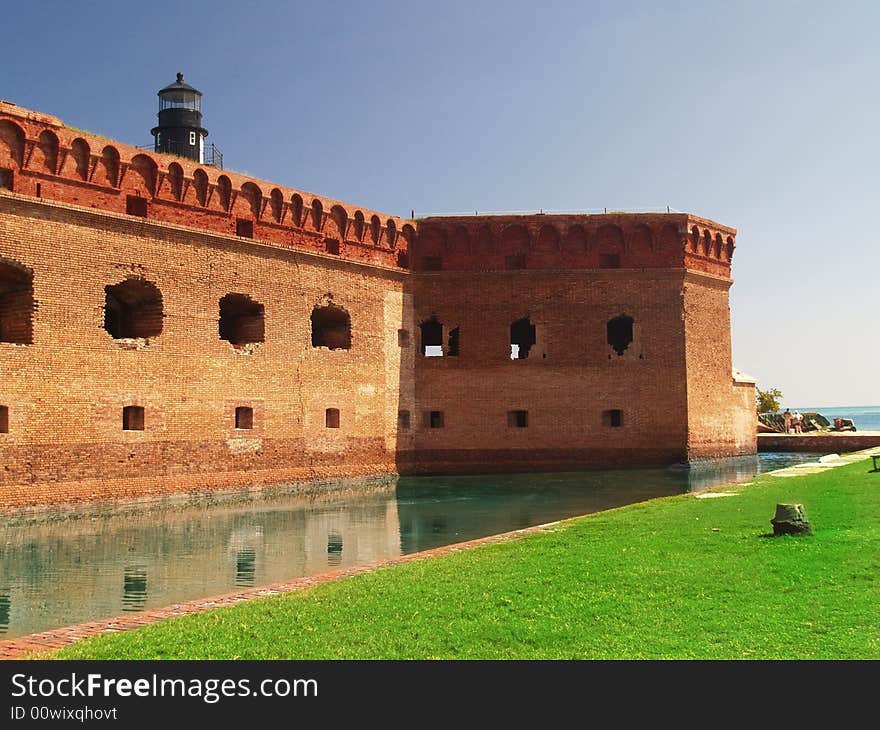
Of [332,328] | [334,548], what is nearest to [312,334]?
[332,328]

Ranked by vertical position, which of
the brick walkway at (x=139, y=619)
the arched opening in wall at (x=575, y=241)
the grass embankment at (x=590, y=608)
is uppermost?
the arched opening in wall at (x=575, y=241)

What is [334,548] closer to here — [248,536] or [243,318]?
[248,536]

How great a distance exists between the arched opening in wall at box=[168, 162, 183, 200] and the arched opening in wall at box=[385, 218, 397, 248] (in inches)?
266

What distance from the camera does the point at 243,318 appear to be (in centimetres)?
2117

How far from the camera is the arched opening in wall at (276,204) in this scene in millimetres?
21331

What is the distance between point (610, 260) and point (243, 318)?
11219 mm

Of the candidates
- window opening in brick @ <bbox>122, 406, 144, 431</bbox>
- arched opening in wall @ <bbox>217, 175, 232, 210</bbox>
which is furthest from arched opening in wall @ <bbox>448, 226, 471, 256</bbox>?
window opening in brick @ <bbox>122, 406, 144, 431</bbox>

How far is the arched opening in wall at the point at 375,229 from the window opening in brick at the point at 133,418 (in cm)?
876

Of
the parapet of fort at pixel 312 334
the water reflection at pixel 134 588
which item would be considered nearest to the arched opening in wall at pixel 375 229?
the parapet of fort at pixel 312 334

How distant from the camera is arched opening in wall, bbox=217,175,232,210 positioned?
20.1m

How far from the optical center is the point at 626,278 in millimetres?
26047

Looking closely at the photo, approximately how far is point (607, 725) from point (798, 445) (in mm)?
31686

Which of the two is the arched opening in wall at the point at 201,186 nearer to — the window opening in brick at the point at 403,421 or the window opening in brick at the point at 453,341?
the window opening in brick at the point at 403,421

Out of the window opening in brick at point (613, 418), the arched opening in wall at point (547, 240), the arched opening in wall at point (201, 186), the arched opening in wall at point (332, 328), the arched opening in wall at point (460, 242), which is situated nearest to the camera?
the arched opening in wall at point (201, 186)
